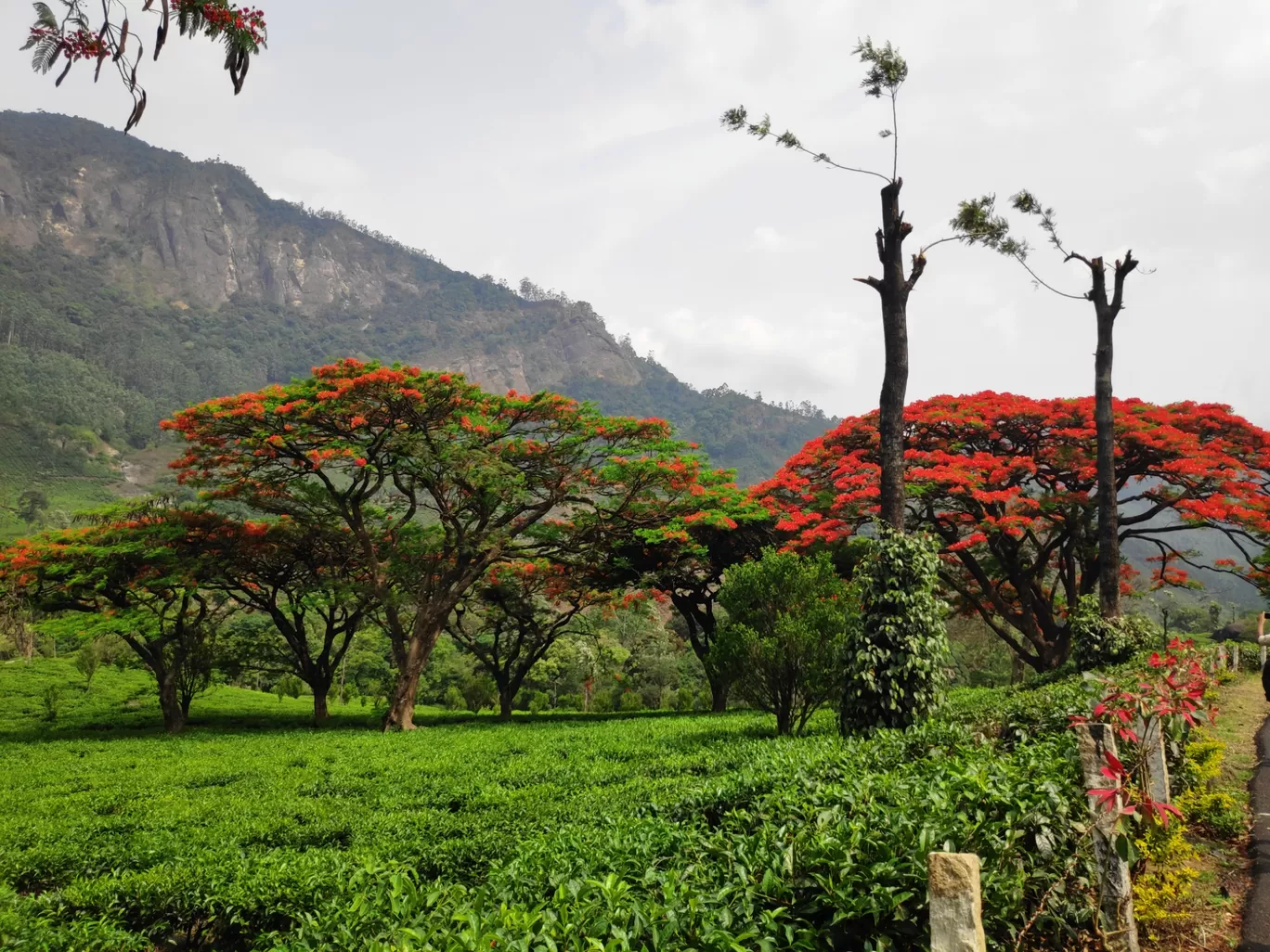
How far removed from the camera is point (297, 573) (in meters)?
22.1

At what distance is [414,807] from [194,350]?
15164cm

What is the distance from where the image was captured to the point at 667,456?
783 inches

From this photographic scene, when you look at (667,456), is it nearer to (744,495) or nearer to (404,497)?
(744,495)

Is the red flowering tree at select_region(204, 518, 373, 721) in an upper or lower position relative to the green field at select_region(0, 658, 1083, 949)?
upper

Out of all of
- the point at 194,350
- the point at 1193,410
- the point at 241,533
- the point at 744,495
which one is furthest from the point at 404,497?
the point at 194,350

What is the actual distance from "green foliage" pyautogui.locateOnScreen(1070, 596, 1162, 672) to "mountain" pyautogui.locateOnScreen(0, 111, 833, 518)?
108m

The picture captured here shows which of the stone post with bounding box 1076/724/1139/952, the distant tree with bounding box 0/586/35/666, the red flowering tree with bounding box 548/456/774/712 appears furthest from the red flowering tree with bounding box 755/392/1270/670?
the distant tree with bounding box 0/586/35/666

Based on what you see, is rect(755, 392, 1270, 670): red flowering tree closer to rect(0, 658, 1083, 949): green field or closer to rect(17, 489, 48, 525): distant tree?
rect(0, 658, 1083, 949): green field

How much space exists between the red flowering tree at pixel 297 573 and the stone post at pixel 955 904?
64.3 ft

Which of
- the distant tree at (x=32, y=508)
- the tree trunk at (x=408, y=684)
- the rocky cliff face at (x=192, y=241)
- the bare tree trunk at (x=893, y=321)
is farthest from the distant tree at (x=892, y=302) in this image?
the rocky cliff face at (x=192, y=241)

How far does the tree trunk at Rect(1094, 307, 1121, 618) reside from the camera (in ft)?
47.9

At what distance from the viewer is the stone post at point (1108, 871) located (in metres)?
3.44

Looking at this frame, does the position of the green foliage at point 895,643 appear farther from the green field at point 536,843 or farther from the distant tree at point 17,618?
the distant tree at point 17,618

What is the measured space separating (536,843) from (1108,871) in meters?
3.52
